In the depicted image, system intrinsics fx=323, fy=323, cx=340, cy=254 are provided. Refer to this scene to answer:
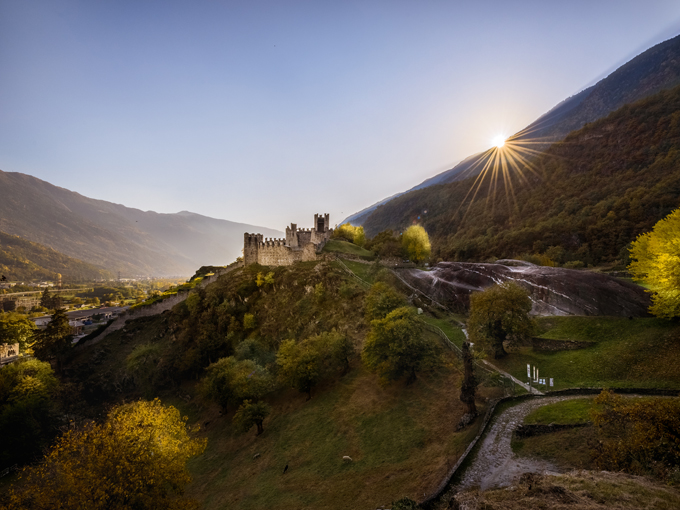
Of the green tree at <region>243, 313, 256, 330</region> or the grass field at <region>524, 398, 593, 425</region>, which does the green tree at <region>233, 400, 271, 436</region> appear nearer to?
the green tree at <region>243, 313, 256, 330</region>

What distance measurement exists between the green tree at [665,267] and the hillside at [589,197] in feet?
126

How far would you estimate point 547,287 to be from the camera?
122 feet

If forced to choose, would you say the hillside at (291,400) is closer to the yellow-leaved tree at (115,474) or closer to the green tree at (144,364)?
the green tree at (144,364)

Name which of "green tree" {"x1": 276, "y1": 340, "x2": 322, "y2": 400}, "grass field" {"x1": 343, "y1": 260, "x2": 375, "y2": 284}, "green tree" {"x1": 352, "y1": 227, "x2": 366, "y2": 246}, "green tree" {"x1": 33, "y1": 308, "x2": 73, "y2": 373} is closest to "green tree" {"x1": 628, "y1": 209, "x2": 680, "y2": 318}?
"green tree" {"x1": 276, "y1": 340, "x2": 322, "y2": 400}

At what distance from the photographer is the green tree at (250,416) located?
3338 cm

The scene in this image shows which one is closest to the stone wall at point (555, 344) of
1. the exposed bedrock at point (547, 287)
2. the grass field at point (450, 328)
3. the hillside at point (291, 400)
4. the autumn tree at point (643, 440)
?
the exposed bedrock at point (547, 287)

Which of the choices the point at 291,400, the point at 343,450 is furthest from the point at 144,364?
the point at 343,450

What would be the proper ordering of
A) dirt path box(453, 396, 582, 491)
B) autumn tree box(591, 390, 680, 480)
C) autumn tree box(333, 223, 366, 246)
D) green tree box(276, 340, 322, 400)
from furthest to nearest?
autumn tree box(333, 223, 366, 246) < green tree box(276, 340, 322, 400) < dirt path box(453, 396, 582, 491) < autumn tree box(591, 390, 680, 480)

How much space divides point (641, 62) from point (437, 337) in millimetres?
229948

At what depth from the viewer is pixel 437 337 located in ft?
118

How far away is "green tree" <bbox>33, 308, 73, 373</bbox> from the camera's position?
58.1m

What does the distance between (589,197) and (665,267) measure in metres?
83.1

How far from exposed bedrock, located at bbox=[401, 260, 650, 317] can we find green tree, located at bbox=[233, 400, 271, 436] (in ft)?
93.2

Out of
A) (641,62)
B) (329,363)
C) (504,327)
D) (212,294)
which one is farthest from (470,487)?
(641,62)
